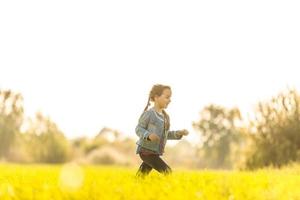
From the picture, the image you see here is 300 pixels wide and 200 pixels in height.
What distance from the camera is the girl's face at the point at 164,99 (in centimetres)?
921

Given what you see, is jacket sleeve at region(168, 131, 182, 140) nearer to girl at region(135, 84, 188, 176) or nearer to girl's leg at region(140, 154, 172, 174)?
girl at region(135, 84, 188, 176)

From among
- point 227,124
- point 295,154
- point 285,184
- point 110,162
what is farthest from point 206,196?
point 227,124

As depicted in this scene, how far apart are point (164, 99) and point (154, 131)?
53 centimetres

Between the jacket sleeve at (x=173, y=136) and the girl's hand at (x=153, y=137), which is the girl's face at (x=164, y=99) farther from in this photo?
the girl's hand at (x=153, y=137)

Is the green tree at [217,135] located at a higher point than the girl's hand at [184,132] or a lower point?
higher

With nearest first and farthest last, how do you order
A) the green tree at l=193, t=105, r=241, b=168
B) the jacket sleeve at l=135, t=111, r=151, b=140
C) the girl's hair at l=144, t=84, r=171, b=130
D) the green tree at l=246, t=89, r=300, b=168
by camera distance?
the jacket sleeve at l=135, t=111, r=151, b=140
the girl's hair at l=144, t=84, r=171, b=130
the green tree at l=246, t=89, r=300, b=168
the green tree at l=193, t=105, r=241, b=168

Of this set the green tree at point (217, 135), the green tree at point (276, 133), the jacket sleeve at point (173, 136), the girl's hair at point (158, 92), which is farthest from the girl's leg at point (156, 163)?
the green tree at point (217, 135)

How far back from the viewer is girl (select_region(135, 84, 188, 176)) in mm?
9117

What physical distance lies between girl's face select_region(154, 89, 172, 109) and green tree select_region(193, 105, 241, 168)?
55.6m

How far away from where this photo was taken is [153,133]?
902 cm

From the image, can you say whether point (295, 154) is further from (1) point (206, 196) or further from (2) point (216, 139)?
(2) point (216, 139)

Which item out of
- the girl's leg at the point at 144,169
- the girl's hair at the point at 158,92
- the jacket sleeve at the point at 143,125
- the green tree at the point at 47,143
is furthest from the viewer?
the green tree at the point at 47,143

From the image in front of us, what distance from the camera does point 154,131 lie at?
9.20 m

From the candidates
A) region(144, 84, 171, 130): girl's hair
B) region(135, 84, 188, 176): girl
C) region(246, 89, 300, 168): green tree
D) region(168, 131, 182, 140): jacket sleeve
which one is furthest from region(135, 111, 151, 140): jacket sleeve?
region(246, 89, 300, 168): green tree
